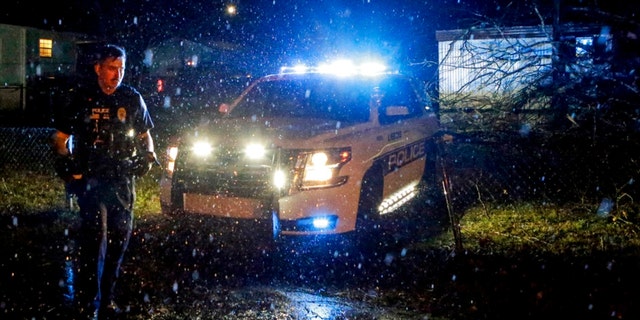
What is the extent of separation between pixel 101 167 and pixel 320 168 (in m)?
1.89

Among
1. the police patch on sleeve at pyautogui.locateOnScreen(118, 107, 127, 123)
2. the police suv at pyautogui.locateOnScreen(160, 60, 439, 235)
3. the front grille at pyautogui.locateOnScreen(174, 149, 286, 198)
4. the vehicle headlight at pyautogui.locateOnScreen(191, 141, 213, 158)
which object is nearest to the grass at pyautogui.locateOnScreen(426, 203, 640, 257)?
the police suv at pyautogui.locateOnScreen(160, 60, 439, 235)

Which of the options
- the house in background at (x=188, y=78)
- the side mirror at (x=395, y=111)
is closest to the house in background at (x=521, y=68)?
the side mirror at (x=395, y=111)

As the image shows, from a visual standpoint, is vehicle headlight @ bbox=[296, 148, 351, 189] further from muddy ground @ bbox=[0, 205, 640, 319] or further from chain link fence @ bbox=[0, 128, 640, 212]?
chain link fence @ bbox=[0, 128, 640, 212]

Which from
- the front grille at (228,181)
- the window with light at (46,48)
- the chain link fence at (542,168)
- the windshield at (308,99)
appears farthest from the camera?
the window with light at (46,48)

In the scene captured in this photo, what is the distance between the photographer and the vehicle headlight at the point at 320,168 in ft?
16.5

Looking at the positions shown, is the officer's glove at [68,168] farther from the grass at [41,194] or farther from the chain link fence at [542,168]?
the chain link fence at [542,168]

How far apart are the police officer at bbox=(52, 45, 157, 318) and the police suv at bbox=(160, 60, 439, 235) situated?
1.22 metres

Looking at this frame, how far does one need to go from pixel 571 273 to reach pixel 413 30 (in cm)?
1661

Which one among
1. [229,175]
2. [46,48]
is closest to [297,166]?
[229,175]

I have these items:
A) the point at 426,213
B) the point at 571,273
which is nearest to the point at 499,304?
the point at 571,273

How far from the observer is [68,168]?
12.1 feet

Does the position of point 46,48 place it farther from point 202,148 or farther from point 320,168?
point 320,168

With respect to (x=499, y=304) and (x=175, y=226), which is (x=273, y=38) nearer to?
(x=175, y=226)

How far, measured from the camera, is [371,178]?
5496mm
